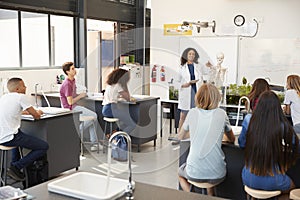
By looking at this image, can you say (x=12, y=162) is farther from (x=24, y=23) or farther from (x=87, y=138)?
(x=24, y=23)

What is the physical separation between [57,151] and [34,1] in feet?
8.93

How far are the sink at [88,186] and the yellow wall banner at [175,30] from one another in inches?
222

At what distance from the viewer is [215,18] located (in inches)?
276

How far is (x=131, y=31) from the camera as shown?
26.5ft

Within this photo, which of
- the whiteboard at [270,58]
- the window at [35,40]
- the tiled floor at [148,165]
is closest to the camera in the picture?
the tiled floor at [148,165]

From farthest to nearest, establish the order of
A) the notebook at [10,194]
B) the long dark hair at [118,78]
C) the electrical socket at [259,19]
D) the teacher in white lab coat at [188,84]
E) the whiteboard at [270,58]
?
1. the electrical socket at [259,19]
2. the whiteboard at [270,58]
3. the teacher in white lab coat at [188,84]
4. the long dark hair at [118,78]
5. the notebook at [10,194]

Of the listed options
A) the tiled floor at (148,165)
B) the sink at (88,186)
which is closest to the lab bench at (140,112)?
the tiled floor at (148,165)

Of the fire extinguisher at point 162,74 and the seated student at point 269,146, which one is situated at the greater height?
the fire extinguisher at point 162,74

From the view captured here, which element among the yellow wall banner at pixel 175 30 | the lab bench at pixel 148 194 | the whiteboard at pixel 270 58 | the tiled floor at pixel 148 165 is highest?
the yellow wall banner at pixel 175 30

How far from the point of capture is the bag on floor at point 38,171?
3672 mm

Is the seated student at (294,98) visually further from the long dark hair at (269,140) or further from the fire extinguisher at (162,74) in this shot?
the fire extinguisher at (162,74)

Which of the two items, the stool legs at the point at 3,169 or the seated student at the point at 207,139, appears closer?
the seated student at the point at 207,139

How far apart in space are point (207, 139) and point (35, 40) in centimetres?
397

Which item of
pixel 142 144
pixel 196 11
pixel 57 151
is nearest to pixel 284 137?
pixel 57 151
